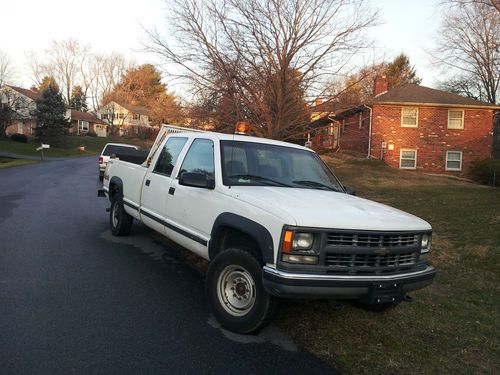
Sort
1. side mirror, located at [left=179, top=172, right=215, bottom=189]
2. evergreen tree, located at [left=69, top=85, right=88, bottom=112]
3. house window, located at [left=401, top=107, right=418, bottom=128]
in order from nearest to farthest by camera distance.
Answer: side mirror, located at [left=179, top=172, right=215, bottom=189]
house window, located at [left=401, top=107, right=418, bottom=128]
evergreen tree, located at [left=69, top=85, right=88, bottom=112]

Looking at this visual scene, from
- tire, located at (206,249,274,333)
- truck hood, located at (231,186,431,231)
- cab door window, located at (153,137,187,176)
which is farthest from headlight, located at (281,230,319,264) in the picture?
cab door window, located at (153,137,187,176)

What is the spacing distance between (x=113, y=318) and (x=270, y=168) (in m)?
2.28

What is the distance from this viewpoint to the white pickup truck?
370 cm

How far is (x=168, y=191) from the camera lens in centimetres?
570

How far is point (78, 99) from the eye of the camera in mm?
85750

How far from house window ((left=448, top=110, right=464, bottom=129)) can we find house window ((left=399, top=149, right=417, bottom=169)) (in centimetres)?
278

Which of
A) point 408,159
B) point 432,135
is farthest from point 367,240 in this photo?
point 432,135

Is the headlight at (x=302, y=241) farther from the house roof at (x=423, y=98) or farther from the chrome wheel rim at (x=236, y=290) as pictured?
the house roof at (x=423, y=98)

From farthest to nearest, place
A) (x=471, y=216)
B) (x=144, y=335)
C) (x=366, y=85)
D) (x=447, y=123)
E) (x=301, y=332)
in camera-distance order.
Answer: (x=447, y=123) → (x=366, y=85) → (x=471, y=216) → (x=301, y=332) → (x=144, y=335)

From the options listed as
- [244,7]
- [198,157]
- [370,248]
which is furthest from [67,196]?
[370,248]

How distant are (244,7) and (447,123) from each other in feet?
58.2

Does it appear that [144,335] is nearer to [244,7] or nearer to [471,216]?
[471,216]

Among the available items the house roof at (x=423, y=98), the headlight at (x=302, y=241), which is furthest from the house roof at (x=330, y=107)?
the headlight at (x=302, y=241)

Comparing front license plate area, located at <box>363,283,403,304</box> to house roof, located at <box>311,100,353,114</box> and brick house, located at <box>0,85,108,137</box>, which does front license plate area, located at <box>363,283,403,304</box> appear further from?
brick house, located at <box>0,85,108,137</box>
